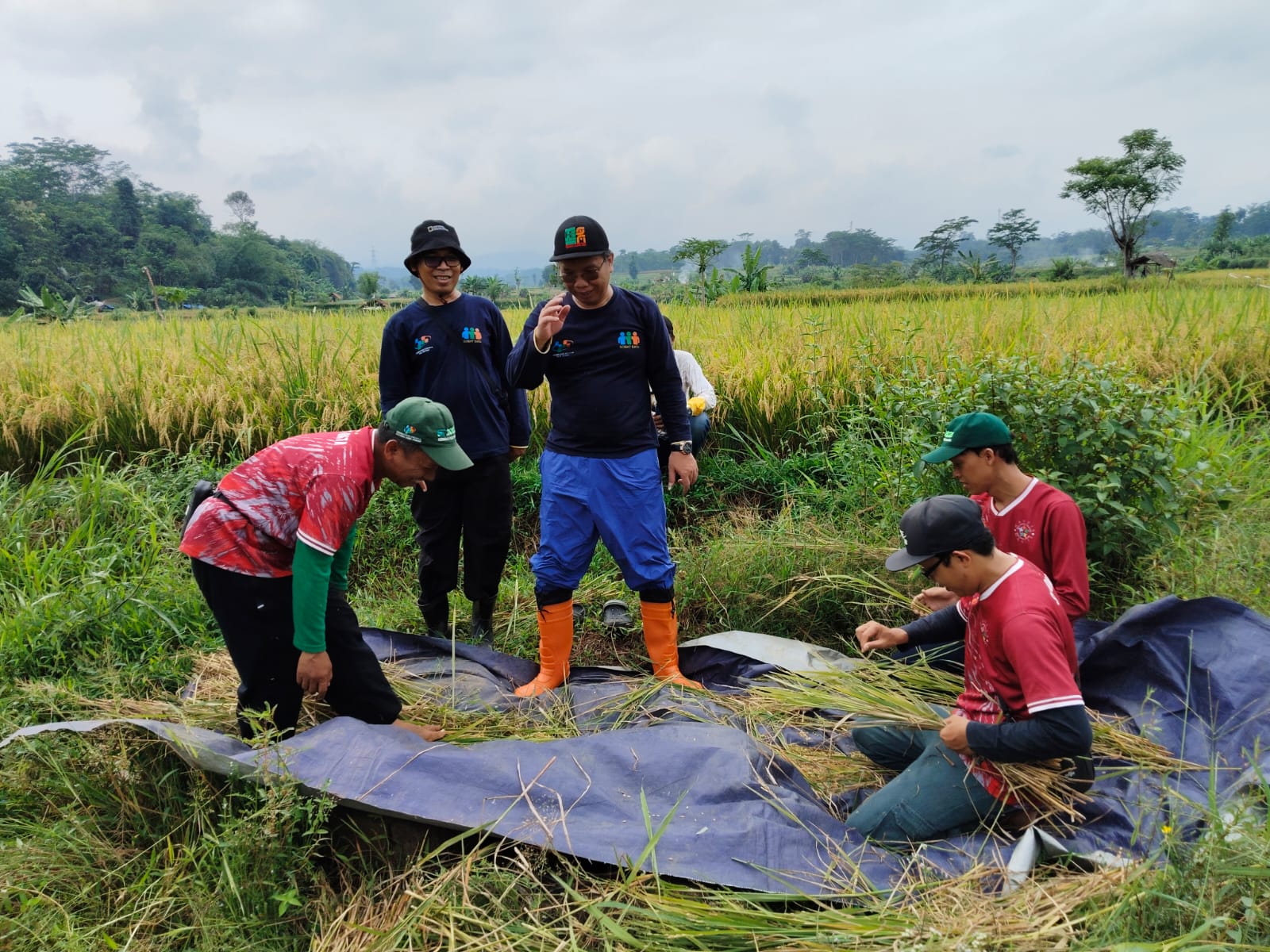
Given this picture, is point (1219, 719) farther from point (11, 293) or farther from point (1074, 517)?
point (11, 293)

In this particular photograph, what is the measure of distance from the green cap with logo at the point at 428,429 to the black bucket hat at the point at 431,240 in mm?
1245

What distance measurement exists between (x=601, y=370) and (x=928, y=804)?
182cm

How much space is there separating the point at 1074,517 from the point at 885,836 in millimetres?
1121

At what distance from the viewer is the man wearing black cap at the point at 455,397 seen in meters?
3.31

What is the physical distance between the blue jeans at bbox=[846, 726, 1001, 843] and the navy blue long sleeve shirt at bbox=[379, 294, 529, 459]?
205cm

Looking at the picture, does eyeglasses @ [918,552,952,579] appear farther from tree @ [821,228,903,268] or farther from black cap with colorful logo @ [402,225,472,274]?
tree @ [821,228,903,268]

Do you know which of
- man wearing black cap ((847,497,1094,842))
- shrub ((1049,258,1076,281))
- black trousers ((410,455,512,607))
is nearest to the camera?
man wearing black cap ((847,497,1094,842))

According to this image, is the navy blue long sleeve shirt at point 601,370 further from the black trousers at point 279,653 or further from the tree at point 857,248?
the tree at point 857,248

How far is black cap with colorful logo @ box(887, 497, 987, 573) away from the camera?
191 cm

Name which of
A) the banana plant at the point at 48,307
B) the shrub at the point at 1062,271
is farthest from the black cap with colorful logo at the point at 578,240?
the shrub at the point at 1062,271

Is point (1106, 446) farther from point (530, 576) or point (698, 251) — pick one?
point (698, 251)

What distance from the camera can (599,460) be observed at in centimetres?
298

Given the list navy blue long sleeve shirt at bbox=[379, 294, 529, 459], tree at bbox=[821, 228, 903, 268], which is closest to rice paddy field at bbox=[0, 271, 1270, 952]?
navy blue long sleeve shirt at bbox=[379, 294, 529, 459]

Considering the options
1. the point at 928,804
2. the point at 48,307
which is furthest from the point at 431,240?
the point at 48,307
